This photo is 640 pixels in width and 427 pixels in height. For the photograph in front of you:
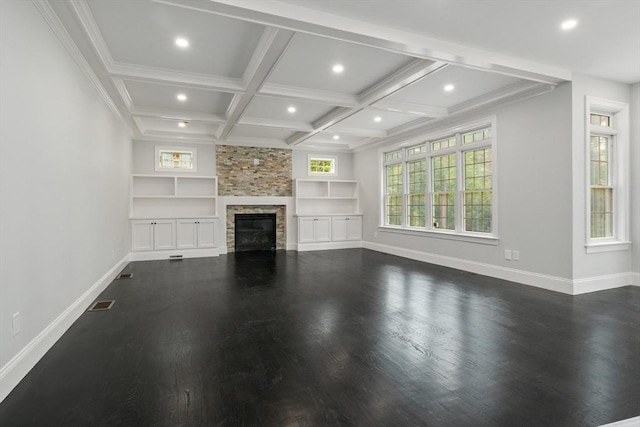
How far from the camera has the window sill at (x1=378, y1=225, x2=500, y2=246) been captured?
5.41 metres

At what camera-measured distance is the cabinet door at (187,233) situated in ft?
24.8

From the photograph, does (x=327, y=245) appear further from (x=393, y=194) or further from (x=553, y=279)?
(x=553, y=279)

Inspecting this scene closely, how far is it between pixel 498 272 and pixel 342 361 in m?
3.92

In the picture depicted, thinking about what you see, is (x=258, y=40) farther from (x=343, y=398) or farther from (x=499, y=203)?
(x=499, y=203)

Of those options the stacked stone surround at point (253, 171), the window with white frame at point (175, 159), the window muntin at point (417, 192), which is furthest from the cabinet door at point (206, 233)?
the window muntin at point (417, 192)

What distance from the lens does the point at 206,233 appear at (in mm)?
7824

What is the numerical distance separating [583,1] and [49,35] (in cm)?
459

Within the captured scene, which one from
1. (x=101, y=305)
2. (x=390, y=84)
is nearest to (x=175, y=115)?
(x=101, y=305)

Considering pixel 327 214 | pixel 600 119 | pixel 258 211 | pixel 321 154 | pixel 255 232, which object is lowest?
pixel 255 232

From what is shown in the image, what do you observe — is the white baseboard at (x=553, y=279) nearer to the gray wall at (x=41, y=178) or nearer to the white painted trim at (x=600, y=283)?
the white painted trim at (x=600, y=283)

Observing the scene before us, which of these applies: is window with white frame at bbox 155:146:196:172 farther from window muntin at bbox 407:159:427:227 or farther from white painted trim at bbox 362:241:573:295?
white painted trim at bbox 362:241:573:295

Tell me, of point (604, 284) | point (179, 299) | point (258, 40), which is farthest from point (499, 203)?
point (179, 299)

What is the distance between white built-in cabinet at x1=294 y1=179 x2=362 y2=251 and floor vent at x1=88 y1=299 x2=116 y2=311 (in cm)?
514

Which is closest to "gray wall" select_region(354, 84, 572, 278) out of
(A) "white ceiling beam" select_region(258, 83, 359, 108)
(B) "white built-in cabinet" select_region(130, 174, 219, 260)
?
(A) "white ceiling beam" select_region(258, 83, 359, 108)
